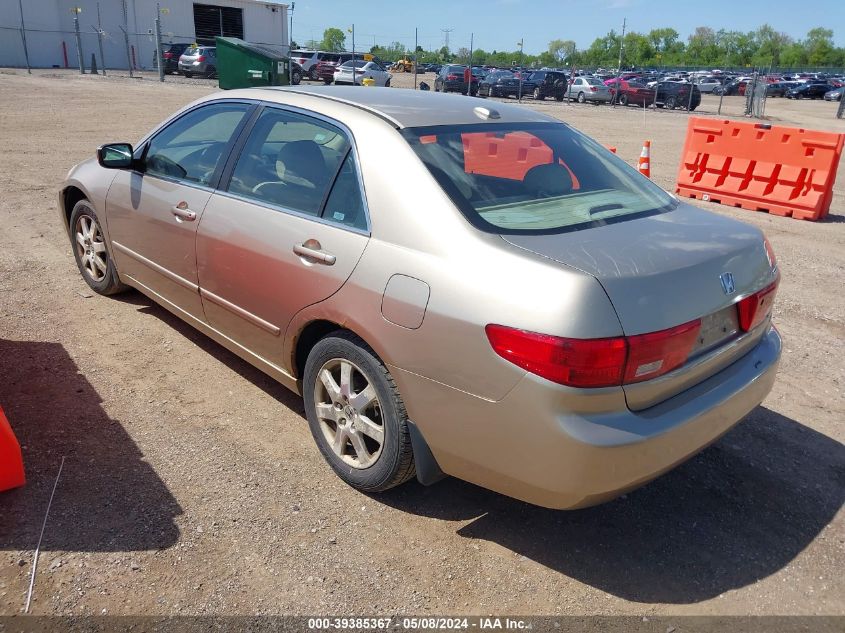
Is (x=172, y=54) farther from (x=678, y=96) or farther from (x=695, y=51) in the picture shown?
(x=695, y=51)

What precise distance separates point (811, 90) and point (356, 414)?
5910 cm

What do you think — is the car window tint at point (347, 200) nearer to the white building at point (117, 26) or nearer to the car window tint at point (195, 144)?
the car window tint at point (195, 144)

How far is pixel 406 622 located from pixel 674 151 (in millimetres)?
15994

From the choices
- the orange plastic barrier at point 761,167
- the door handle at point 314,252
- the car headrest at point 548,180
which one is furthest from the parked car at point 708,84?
the door handle at point 314,252

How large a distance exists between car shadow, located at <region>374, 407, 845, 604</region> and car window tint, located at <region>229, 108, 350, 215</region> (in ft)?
4.82

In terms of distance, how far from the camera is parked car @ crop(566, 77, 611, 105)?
37000mm

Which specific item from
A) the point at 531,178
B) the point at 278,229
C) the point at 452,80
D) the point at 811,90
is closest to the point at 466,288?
the point at 531,178

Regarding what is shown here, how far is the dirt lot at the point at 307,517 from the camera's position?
2.62 metres

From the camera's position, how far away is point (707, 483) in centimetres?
338

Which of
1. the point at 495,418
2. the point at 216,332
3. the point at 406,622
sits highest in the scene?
the point at 495,418

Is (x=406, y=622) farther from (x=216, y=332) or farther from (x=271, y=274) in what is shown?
(x=216, y=332)

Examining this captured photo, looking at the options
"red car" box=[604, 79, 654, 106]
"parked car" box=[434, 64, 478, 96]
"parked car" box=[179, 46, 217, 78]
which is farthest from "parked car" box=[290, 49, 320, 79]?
"red car" box=[604, 79, 654, 106]

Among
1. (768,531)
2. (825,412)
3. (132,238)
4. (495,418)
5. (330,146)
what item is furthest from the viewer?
(132,238)

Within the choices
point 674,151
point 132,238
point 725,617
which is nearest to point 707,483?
point 725,617
